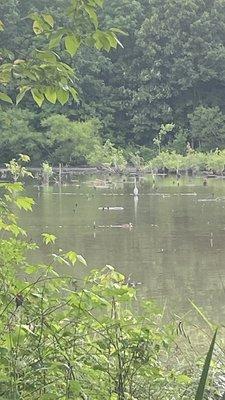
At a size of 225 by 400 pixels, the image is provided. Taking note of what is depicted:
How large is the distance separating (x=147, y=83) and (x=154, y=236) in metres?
31.0

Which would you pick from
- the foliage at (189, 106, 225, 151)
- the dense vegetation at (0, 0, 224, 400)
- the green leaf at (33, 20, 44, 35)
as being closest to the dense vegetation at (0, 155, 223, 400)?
the dense vegetation at (0, 0, 224, 400)

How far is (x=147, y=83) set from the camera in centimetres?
4231

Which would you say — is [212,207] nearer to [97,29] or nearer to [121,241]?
[121,241]

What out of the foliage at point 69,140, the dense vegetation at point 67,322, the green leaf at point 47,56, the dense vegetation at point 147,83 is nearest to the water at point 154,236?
the dense vegetation at point 67,322

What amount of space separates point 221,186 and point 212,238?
1295cm

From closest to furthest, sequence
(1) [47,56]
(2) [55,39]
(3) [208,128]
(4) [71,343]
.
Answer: (2) [55,39] → (1) [47,56] → (4) [71,343] → (3) [208,128]

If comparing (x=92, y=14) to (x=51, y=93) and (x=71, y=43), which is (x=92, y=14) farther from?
(x=51, y=93)

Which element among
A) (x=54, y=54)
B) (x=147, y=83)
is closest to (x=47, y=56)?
(x=54, y=54)

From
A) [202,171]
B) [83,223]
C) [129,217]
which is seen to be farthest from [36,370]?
[202,171]

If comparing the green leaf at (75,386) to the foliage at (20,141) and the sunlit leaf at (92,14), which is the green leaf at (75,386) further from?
the foliage at (20,141)

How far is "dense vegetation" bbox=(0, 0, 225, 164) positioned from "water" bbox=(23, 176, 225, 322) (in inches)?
693

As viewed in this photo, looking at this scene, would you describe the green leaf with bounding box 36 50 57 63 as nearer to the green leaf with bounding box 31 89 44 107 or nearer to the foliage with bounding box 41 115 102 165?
the green leaf with bounding box 31 89 44 107

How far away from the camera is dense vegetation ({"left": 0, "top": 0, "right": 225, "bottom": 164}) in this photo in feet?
129

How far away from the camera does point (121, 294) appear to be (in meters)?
2.28
